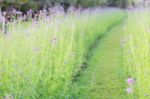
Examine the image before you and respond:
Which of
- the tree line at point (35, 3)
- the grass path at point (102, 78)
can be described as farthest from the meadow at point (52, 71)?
the tree line at point (35, 3)

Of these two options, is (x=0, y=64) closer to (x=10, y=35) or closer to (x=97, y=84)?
(x=10, y=35)

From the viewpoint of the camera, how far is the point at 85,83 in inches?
264

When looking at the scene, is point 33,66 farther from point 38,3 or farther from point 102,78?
point 38,3

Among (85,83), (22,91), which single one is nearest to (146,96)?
(22,91)

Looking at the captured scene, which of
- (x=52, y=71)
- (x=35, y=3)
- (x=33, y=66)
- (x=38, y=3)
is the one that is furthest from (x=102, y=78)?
(x=38, y=3)

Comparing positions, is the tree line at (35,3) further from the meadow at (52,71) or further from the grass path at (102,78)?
the meadow at (52,71)

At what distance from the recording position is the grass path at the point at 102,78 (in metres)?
6.01

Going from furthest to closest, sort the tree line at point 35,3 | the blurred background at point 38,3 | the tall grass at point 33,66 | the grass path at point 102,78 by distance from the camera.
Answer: the tree line at point 35,3 → the blurred background at point 38,3 → the grass path at point 102,78 → the tall grass at point 33,66

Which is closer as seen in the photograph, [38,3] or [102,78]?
[102,78]

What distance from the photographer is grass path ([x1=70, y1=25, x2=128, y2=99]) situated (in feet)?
19.7

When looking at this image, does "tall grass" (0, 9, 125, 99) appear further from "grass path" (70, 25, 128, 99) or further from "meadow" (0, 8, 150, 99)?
"grass path" (70, 25, 128, 99)

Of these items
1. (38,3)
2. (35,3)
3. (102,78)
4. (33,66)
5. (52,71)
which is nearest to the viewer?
(33,66)

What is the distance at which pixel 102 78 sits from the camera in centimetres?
729

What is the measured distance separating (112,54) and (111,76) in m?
2.83
